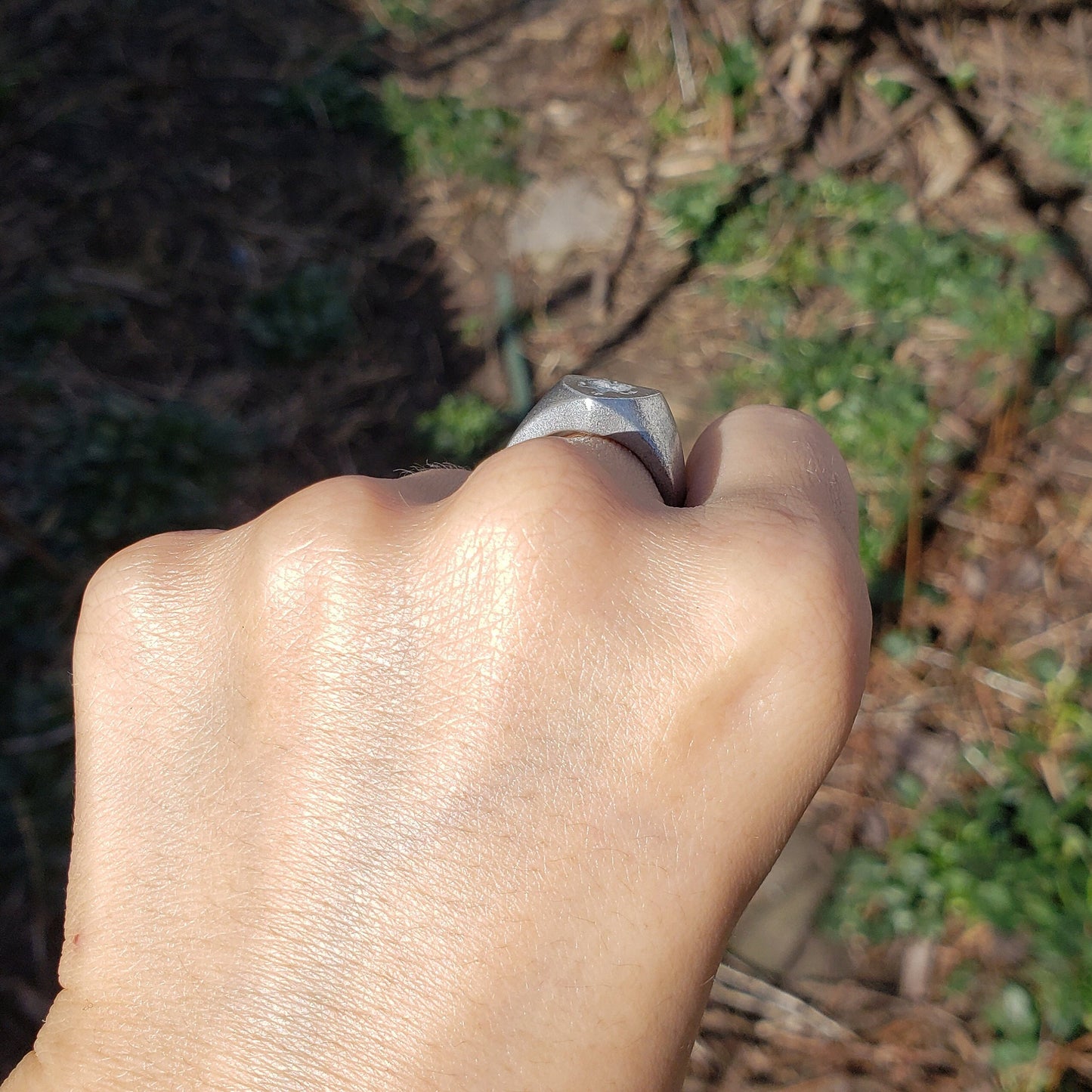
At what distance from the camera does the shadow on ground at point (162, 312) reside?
287 cm

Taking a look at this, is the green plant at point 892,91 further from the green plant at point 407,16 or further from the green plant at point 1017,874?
the green plant at point 1017,874

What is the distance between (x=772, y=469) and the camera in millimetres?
Result: 1084

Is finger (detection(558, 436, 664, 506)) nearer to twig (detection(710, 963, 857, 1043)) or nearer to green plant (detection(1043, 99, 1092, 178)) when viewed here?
twig (detection(710, 963, 857, 1043))

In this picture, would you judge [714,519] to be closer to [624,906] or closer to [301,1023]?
[624,906]

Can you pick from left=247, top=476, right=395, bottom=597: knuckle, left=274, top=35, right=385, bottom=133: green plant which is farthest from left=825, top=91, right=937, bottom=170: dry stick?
left=247, top=476, right=395, bottom=597: knuckle

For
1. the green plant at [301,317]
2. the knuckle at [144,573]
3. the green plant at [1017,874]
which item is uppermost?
the knuckle at [144,573]

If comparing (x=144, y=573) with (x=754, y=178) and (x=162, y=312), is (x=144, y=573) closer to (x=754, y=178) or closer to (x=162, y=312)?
(x=162, y=312)

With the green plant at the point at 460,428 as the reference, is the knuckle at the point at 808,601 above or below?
above

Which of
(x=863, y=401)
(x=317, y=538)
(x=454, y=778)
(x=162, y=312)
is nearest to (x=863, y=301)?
(x=863, y=401)

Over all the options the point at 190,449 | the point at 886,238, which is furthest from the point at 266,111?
the point at 886,238

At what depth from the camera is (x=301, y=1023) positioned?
840 millimetres

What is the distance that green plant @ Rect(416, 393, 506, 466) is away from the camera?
3.40m

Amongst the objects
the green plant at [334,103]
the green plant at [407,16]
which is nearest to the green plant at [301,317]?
the green plant at [334,103]

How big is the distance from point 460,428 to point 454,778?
2.62 m
